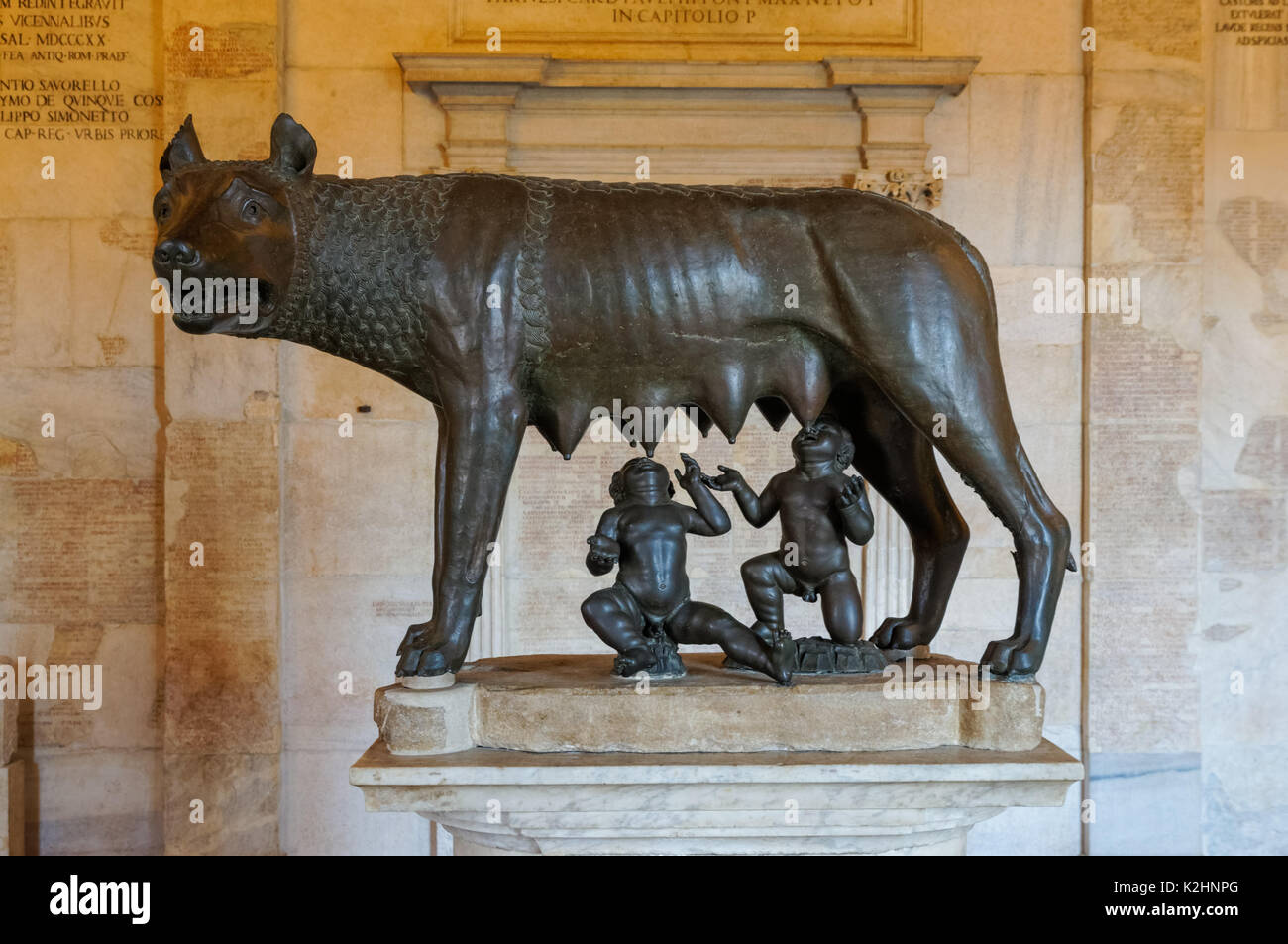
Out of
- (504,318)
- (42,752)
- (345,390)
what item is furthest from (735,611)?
(42,752)

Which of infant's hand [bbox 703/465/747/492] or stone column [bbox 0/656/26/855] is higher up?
infant's hand [bbox 703/465/747/492]

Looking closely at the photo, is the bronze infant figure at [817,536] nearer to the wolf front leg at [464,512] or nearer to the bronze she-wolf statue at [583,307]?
the bronze she-wolf statue at [583,307]

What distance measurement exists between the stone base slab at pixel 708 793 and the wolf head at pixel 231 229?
119cm

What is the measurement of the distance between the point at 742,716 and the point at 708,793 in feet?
0.69

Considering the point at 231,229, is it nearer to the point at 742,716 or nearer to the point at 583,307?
the point at 583,307

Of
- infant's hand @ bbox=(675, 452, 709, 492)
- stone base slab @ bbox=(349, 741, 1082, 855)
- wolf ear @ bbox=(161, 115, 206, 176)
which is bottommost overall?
stone base slab @ bbox=(349, 741, 1082, 855)

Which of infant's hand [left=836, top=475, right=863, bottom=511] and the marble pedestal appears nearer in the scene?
the marble pedestal

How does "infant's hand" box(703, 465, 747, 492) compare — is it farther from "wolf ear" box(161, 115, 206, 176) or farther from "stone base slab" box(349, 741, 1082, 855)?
"wolf ear" box(161, 115, 206, 176)

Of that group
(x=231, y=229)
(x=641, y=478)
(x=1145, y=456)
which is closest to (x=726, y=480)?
(x=641, y=478)

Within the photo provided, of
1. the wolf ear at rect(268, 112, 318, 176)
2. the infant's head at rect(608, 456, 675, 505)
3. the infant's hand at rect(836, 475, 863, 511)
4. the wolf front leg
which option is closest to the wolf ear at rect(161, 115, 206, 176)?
the wolf ear at rect(268, 112, 318, 176)

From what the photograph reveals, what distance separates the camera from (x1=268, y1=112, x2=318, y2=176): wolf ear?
9.79 ft

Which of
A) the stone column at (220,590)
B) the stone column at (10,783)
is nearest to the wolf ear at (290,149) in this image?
the stone column at (220,590)

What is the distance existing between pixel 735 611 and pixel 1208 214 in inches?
130

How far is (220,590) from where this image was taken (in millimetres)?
5879
